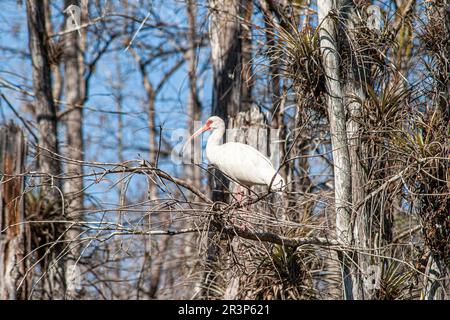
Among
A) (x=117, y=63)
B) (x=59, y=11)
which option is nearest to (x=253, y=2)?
(x=59, y=11)

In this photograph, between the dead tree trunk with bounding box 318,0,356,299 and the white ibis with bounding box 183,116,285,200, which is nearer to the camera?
the dead tree trunk with bounding box 318,0,356,299

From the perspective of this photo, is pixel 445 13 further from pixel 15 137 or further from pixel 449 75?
pixel 15 137

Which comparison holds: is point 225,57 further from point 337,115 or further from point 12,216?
point 337,115

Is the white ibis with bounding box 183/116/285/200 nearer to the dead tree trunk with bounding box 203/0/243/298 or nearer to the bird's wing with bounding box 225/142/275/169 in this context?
the bird's wing with bounding box 225/142/275/169

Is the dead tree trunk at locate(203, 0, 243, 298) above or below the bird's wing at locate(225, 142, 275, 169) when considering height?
above

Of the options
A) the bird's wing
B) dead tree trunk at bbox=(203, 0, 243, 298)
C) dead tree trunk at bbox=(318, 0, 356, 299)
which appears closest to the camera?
dead tree trunk at bbox=(318, 0, 356, 299)

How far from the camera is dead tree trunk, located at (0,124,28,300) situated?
9.91 meters

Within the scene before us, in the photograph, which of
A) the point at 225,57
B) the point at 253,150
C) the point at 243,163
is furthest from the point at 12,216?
the point at 225,57

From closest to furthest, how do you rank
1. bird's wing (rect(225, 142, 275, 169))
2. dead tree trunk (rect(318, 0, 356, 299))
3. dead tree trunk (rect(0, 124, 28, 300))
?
dead tree trunk (rect(318, 0, 356, 299))
bird's wing (rect(225, 142, 275, 169))
dead tree trunk (rect(0, 124, 28, 300))

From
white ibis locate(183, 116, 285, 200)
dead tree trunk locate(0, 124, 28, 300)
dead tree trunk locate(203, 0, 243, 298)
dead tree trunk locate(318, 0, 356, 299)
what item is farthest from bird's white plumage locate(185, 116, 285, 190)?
dead tree trunk locate(0, 124, 28, 300)

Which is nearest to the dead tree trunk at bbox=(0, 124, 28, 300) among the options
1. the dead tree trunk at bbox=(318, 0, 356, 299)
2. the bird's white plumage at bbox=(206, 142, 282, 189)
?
the bird's white plumage at bbox=(206, 142, 282, 189)

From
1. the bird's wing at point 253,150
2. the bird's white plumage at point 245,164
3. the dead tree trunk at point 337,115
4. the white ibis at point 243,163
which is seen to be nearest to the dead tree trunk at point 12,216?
the white ibis at point 243,163
